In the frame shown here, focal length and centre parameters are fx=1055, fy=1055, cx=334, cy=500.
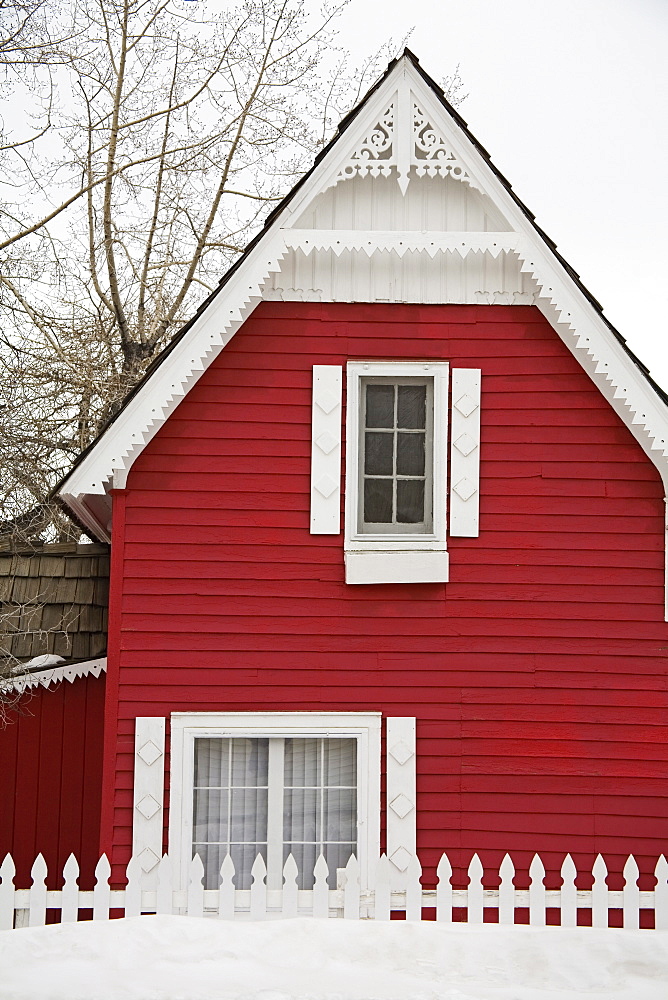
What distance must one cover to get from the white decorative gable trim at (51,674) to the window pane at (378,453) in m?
3.15

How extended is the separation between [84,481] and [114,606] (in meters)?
1.05

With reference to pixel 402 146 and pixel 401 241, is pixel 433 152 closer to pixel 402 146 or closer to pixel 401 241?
pixel 402 146

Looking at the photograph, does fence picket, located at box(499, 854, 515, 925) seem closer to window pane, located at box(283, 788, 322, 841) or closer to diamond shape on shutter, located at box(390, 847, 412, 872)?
diamond shape on shutter, located at box(390, 847, 412, 872)

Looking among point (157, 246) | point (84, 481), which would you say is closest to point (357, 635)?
point (84, 481)

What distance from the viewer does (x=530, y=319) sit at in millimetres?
8805

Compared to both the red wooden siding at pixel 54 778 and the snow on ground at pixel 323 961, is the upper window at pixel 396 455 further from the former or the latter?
the red wooden siding at pixel 54 778

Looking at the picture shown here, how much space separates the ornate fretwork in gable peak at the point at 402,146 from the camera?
324 inches

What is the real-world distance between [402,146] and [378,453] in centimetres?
245

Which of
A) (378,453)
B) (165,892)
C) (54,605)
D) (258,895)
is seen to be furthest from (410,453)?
(165,892)

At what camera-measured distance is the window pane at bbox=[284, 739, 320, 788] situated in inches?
336

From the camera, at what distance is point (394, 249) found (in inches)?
332

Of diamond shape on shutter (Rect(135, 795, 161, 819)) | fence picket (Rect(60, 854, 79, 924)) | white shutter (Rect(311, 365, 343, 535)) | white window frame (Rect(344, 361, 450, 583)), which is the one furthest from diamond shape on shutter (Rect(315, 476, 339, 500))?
fence picket (Rect(60, 854, 79, 924))

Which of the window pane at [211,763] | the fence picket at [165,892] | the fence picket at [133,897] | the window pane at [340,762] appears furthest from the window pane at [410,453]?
the fence picket at [133,897]

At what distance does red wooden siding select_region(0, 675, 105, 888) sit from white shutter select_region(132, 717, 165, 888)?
2247 millimetres
